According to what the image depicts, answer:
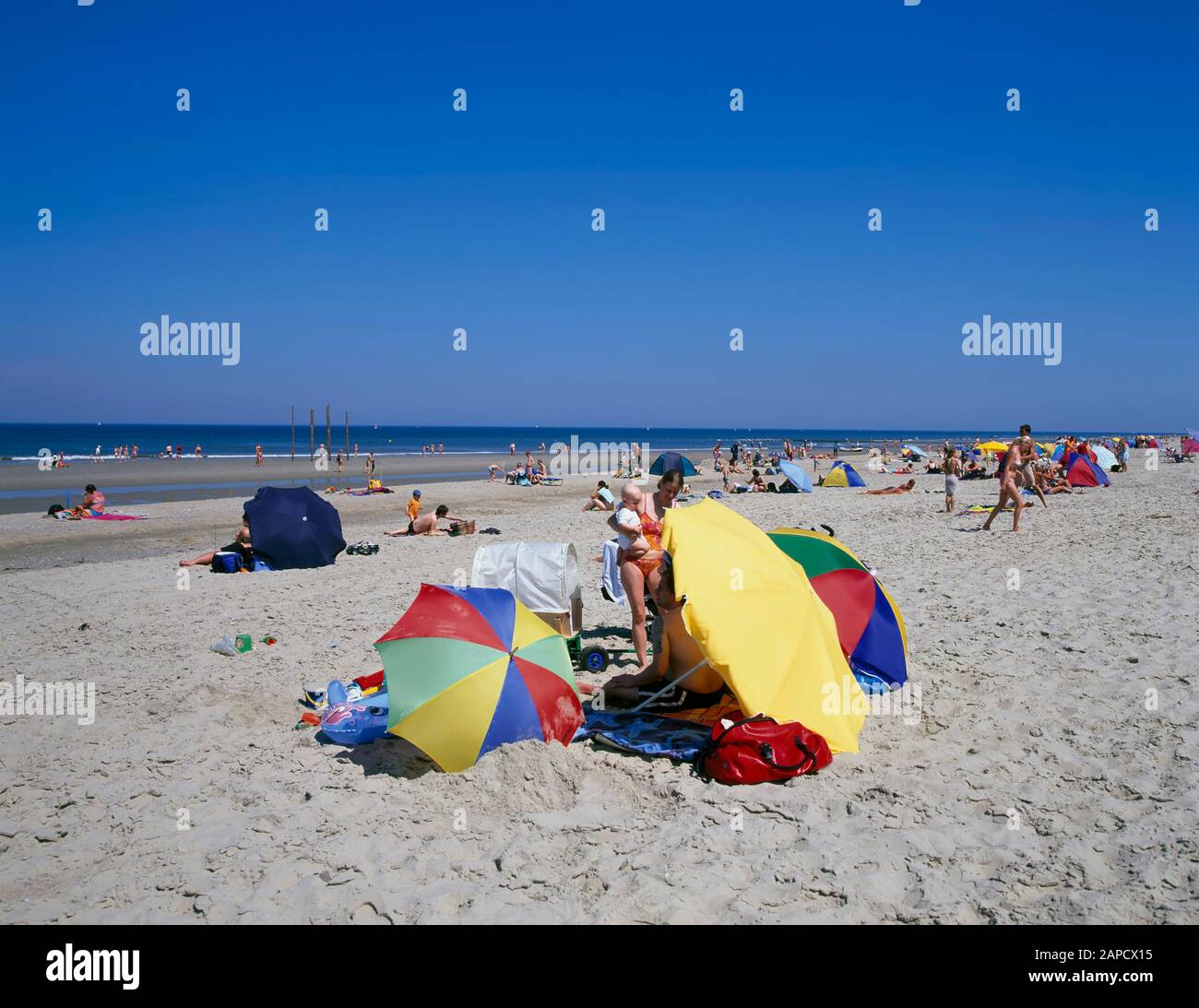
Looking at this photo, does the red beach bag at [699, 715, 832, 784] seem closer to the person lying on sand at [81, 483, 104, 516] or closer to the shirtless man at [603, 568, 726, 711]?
the shirtless man at [603, 568, 726, 711]

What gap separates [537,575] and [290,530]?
5932 millimetres

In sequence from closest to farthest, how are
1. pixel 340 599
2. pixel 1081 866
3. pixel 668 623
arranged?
pixel 1081 866 < pixel 668 623 < pixel 340 599

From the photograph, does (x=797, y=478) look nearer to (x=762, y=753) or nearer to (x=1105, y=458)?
(x=1105, y=458)

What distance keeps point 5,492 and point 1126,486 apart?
33.7m

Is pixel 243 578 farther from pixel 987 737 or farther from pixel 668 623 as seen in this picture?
pixel 987 737

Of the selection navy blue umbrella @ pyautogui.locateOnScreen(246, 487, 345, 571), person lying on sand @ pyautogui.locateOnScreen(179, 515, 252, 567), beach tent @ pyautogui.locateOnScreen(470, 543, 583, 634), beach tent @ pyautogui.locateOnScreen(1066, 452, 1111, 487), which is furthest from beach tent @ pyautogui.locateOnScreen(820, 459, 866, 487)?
beach tent @ pyautogui.locateOnScreen(470, 543, 583, 634)

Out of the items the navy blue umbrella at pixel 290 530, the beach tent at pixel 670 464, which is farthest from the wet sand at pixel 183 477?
the navy blue umbrella at pixel 290 530

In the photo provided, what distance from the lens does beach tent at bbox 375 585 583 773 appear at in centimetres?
450

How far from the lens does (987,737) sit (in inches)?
194

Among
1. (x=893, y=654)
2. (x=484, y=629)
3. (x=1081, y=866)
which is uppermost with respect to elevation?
(x=484, y=629)

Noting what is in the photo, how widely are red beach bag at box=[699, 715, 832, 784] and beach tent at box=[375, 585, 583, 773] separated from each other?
3.26 ft

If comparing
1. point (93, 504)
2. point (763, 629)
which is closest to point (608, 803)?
point (763, 629)

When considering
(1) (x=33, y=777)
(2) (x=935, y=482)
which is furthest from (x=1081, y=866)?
(2) (x=935, y=482)

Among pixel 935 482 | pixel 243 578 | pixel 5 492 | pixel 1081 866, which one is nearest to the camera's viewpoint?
pixel 1081 866
